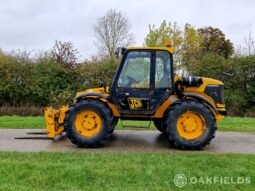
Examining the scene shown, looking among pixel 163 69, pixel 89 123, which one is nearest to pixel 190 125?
pixel 163 69

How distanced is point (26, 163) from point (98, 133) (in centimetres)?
191

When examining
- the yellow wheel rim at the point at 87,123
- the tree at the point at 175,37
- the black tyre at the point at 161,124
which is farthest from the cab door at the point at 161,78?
the tree at the point at 175,37

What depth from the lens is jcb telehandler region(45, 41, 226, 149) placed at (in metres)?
6.73

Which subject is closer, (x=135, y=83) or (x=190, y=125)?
(x=190, y=125)

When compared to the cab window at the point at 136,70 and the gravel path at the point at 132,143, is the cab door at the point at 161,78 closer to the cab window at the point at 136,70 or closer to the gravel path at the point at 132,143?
the cab window at the point at 136,70

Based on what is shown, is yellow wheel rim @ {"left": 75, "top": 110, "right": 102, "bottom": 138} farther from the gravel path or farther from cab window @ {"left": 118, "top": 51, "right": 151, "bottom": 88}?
cab window @ {"left": 118, "top": 51, "right": 151, "bottom": 88}

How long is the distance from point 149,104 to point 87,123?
4.53 feet

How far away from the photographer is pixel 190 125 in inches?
268

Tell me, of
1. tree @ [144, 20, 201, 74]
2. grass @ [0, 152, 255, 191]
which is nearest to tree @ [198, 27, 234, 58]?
tree @ [144, 20, 201, 74]

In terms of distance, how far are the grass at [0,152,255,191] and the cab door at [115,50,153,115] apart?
1.34m

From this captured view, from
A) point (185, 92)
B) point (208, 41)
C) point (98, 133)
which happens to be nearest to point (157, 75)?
point (185, 92)

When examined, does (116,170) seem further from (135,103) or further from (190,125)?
(190,125)

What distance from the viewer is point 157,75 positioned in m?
6.98

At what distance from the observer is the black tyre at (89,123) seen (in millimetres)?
6777
